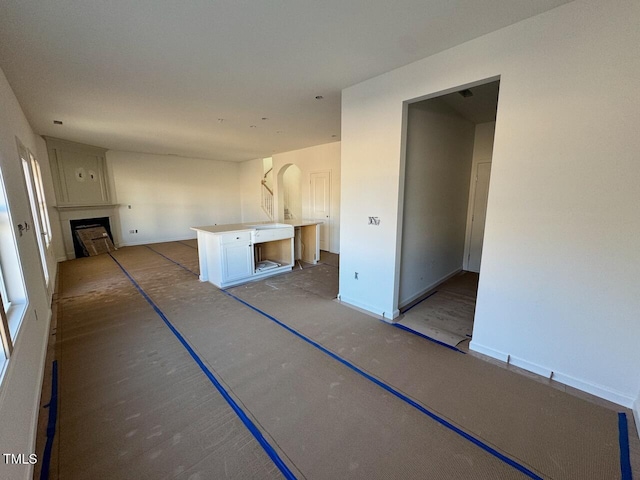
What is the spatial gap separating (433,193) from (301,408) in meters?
3.06

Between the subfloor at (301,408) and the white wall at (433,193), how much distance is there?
3.51 feet

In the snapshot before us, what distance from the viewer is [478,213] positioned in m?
4.76

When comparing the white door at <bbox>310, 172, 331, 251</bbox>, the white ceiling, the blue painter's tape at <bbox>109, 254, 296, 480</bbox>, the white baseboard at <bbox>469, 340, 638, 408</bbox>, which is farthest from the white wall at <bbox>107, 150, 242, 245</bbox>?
the white baseboard at <bbox>469, 340, 638, 408</bbox>

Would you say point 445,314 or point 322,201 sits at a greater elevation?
point 322,201

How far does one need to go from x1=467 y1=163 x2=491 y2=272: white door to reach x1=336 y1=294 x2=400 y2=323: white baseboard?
2624mm

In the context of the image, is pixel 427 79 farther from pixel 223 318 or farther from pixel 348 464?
pixel 223 318

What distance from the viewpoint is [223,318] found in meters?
3.19

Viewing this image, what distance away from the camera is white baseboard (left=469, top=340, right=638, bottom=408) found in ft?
6.19

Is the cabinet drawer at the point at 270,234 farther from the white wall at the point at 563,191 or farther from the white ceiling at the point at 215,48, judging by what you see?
the white wall at the point at 563,191

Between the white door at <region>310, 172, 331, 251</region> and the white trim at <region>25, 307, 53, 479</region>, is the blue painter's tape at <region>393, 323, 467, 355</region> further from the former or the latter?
the white door at <region>310, 172, 331, 251</region>

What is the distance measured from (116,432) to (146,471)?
0.42 meters

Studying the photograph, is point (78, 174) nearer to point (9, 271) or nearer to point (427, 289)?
point (9, 271)

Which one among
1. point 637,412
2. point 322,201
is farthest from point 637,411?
point 322,201

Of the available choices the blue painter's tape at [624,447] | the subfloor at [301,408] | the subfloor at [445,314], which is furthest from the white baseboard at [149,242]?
the blue painter's tape at [624,447]
